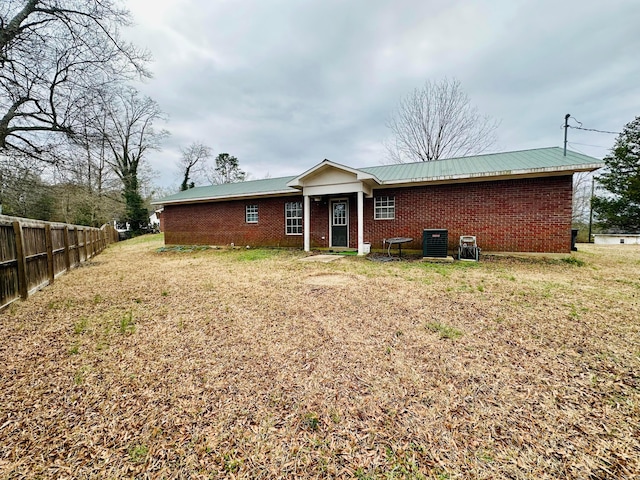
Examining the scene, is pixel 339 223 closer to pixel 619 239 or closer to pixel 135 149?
pixel 619 239

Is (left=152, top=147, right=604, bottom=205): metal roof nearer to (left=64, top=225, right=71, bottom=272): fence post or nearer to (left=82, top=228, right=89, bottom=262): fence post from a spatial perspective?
(left=82, top=228, right=89, bottom=262): fence post

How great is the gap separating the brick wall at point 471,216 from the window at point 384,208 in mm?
164

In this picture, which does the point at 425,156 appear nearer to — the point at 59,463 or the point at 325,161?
the point at 325,161

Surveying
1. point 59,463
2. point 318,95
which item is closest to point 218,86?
point 318,95

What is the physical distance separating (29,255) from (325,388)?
258 inches

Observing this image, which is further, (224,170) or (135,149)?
(224,170)

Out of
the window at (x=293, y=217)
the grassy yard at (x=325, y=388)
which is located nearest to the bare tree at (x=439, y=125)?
the window at (x=293, y=217)

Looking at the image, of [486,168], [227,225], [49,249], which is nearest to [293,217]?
[227,225]

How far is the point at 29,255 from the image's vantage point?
5184 mm

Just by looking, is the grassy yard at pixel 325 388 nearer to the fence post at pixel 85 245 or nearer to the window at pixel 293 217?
the fence post at pixel 85 245

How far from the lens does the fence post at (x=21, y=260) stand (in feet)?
15.2

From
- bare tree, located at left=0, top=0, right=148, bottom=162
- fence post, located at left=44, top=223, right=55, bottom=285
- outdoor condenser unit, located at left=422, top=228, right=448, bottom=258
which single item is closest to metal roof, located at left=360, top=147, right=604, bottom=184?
outdoor condenser unit, located at left=422, top=228, right=448, bottom=258

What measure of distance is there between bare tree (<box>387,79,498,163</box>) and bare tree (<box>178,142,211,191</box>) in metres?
23.1

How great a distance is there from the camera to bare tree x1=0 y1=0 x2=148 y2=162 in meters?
5.97
